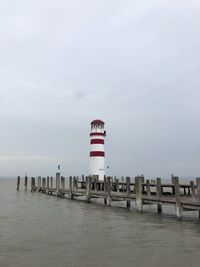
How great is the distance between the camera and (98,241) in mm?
11797

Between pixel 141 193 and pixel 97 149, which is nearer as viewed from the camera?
pixel 141 193

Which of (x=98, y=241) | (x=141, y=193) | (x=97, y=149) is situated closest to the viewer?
(x=98, y=241)

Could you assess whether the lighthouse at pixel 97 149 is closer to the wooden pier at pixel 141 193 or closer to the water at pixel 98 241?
the wooden pier at pixel 141 193

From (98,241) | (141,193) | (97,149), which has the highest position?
(97,149)

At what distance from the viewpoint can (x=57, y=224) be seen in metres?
15.4

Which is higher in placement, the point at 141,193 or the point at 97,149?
the point at 97,149

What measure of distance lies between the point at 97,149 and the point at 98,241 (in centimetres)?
1575

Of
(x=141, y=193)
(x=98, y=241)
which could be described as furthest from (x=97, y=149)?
(x=98, y=241)

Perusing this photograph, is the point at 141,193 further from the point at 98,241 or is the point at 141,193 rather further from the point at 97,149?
the point at 97,149

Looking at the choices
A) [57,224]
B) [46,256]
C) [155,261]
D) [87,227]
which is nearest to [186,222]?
[87,227]

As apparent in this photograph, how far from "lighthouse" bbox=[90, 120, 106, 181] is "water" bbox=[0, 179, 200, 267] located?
383 inches

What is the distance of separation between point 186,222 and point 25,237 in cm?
739

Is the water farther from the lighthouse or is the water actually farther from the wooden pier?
the lighthouse

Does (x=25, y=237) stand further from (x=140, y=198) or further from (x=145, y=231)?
(x=140, y=198)
